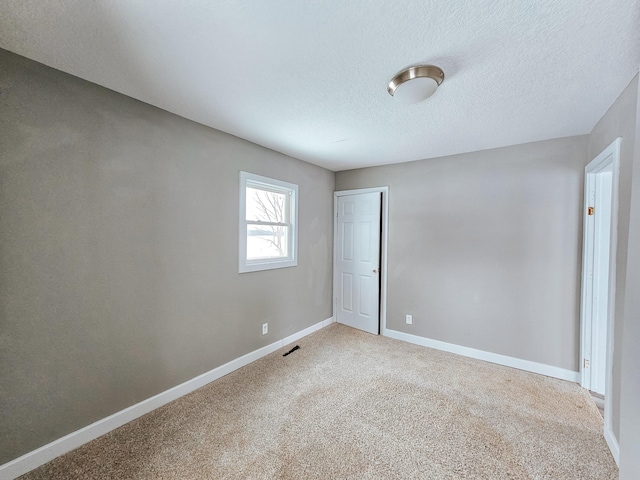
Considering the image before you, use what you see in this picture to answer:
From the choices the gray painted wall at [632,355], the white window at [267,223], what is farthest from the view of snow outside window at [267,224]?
the gray painted wall at [632,355]

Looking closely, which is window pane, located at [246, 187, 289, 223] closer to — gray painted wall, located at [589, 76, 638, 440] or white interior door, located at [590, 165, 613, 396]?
gray painted wall, located at [589, 76, 638, 440]

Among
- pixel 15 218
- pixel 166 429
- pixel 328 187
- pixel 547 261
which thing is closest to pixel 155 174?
pixel 15 218

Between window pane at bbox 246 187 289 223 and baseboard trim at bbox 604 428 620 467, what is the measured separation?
10.7 feet

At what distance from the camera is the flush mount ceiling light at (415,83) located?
1521mm

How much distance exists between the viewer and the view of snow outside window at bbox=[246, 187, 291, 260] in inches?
114

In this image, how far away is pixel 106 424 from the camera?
5.89ft

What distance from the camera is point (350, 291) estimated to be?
13.0 feet

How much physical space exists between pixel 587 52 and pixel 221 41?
194cm

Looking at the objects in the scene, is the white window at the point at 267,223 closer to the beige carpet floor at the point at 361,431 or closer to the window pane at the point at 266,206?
the window pane at the point at 266,206

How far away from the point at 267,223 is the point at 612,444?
10.6ft

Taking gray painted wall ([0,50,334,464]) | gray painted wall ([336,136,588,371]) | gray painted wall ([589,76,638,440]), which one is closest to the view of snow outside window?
gray painted wall ([0,50,334,464])

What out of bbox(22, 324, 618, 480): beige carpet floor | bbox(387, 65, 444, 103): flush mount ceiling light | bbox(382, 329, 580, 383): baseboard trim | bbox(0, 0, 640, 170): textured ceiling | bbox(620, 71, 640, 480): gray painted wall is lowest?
bbox(22, 324, 618, 480): beige carpet floor

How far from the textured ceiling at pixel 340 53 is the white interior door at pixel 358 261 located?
1.66 metres

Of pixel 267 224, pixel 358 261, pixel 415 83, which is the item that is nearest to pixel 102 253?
pixel 267 224
